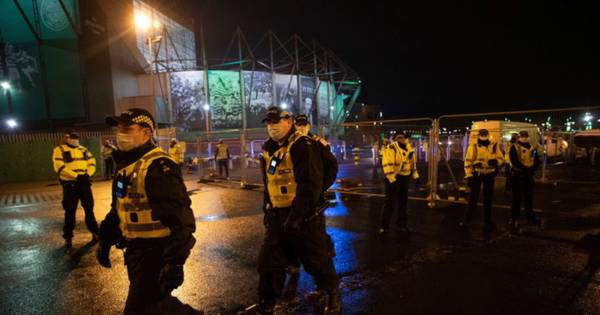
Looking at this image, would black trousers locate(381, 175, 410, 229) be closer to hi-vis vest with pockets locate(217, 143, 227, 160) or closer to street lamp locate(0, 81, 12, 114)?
hi-vis vest with pockets locate(217, 143, 227, 160)

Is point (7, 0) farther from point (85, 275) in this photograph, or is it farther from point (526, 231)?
point (526, 231)

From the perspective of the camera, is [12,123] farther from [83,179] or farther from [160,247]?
[160,247]

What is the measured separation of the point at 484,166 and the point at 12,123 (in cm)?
3118

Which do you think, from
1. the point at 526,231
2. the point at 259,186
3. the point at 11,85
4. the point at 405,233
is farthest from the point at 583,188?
the point at 11,85

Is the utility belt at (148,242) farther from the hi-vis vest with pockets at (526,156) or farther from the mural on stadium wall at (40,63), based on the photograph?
the mural on stadium wall at (40,63)

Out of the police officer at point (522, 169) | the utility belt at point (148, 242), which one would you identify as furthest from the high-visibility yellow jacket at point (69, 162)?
the police officer at point (522, 169)

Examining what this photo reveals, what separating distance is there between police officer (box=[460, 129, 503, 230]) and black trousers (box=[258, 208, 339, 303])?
4.58 m

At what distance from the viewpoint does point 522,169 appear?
21.7 ft

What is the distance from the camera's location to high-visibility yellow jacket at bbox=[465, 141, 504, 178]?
6574 mm

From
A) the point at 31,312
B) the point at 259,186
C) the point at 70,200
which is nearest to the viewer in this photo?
the point at 31,312

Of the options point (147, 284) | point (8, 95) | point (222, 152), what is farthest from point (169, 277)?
point (8, 95)

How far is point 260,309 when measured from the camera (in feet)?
10.9

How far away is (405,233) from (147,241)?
16.9 ft

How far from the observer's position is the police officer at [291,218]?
3168 mm
